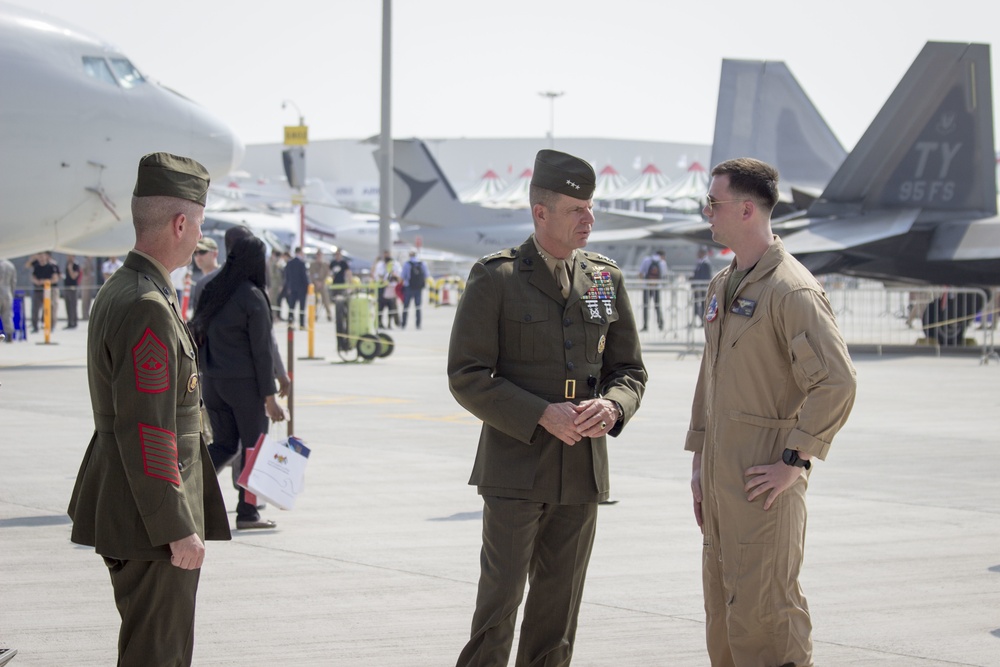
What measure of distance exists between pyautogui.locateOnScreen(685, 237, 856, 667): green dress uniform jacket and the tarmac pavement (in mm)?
1157

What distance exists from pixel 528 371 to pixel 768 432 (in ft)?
2.86

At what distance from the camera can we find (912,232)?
23.4 m

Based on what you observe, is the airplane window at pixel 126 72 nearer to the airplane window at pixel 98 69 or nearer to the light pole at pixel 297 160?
the airplane window at pixel 98 69

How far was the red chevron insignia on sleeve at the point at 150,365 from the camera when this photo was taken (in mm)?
3471

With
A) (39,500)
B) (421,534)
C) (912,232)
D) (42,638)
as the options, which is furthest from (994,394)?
(42,638)

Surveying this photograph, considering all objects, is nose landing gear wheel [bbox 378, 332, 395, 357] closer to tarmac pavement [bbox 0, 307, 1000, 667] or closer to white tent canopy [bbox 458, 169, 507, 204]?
tarmac pavement [bbox 0, 307, 1000, 667]

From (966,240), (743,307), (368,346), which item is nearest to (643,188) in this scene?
(966,240)

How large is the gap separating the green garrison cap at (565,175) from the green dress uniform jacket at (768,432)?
679 mm

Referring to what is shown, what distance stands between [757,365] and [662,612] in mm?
2200

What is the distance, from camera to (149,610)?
141 inches

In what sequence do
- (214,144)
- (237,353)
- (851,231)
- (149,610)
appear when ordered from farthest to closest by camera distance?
1. (851,231)
2. (214,144)
3. (237,353)
4. (149,610)

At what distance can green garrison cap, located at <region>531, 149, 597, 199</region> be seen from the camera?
429cm

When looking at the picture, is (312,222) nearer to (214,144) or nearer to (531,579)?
(214,144)

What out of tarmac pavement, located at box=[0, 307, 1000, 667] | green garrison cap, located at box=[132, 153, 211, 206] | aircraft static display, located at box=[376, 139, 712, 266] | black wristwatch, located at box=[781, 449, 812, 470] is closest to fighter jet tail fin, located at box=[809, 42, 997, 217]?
tarmac pavement, located at box=[0, 307, 1000, 667]
